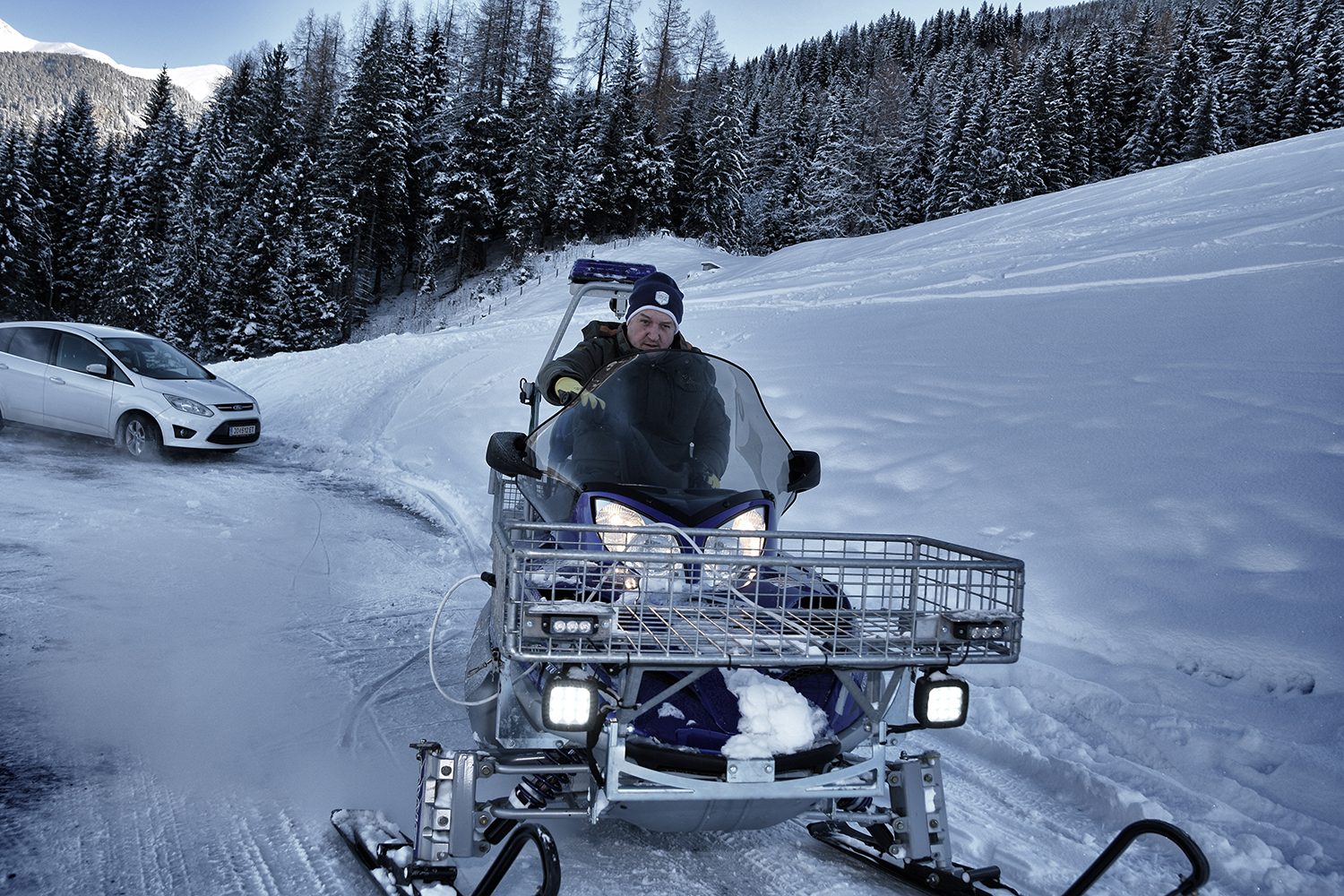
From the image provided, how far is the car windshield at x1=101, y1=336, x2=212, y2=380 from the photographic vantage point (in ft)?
35.6

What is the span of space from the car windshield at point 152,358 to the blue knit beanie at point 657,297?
8993 mm

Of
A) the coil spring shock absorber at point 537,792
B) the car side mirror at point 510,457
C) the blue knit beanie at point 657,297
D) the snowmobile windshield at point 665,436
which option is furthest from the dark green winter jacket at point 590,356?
Answer: the coil spring shock absorber at point 537,792

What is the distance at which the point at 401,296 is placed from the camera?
1655 inches

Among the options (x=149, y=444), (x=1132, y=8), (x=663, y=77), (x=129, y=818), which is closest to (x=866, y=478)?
(x=129, y=818)

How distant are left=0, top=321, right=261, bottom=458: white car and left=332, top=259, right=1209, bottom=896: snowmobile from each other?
29.0 ft

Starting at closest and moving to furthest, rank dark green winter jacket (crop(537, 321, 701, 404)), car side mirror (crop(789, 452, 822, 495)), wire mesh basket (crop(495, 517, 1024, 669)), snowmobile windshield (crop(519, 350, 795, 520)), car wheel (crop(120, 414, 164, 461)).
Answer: wire mesh basket (crop(495, 517, 1024, 669)) < snowmobile windshield (crop(519, 350, 795, 520)) < car side mirror (crop(789, 452, 822, 495)) < dark green winter jacket (crop(537, 321, 701, 404)) < car wheel (crop(120, 414, 164, 461))

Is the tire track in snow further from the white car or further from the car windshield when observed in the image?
the car windshield

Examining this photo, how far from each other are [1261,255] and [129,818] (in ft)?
41.9

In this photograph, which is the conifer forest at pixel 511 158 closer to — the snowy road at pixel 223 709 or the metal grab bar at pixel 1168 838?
the snowy road at pixel 223 709

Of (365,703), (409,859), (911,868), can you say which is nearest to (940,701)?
(911,868)

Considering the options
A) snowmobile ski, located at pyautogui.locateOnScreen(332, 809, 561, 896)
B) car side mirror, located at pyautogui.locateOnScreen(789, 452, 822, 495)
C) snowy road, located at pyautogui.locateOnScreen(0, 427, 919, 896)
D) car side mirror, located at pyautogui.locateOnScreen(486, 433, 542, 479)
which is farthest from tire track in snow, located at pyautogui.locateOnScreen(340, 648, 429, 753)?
car side mirror, located at pyautogui.locateOnScreen(789, 452, 822, 495)

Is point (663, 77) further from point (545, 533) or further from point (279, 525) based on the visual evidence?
point (545, 533)

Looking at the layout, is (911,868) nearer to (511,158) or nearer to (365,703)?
(365,703)

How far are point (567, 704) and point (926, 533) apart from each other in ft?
15.0
